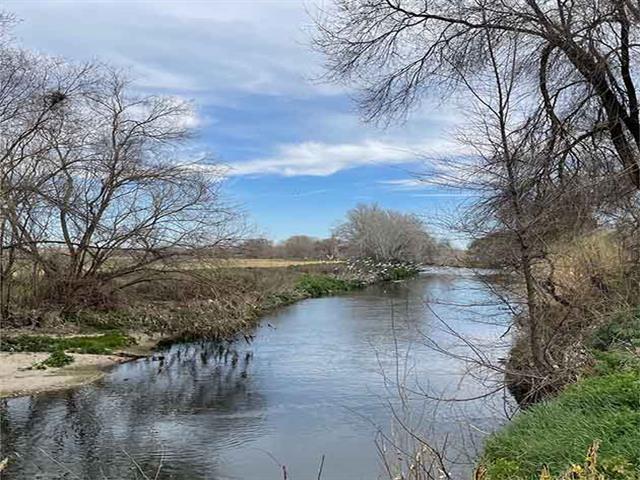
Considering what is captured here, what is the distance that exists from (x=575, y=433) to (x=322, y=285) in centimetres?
3232

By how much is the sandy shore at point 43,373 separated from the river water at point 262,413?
44 centimetres

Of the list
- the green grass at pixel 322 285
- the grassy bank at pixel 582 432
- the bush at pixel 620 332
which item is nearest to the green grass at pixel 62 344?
the bush at pixel 620 332

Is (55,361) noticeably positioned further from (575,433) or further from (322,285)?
(322,285)

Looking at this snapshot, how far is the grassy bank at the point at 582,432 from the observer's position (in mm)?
4172

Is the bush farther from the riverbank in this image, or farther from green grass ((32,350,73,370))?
green grass ((32,350,73,370))

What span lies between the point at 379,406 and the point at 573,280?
3.78 m

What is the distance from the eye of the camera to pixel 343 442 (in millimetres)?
9102

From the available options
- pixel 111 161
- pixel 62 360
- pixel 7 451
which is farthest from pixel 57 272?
pixel 7 451

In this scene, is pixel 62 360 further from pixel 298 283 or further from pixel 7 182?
pixel 298 283

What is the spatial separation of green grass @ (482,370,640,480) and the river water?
91 centimetres

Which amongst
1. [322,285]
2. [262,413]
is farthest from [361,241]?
[262,413]

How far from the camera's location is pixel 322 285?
122 ft

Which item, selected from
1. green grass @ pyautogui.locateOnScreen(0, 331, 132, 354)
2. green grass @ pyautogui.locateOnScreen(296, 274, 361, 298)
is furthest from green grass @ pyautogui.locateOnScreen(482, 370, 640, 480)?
green grass @ pyautogui.locateOnScreen(296, 274, 361, 298)

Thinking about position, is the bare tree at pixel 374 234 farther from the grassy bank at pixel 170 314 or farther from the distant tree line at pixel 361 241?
the grassy bank at pixel 170 314
